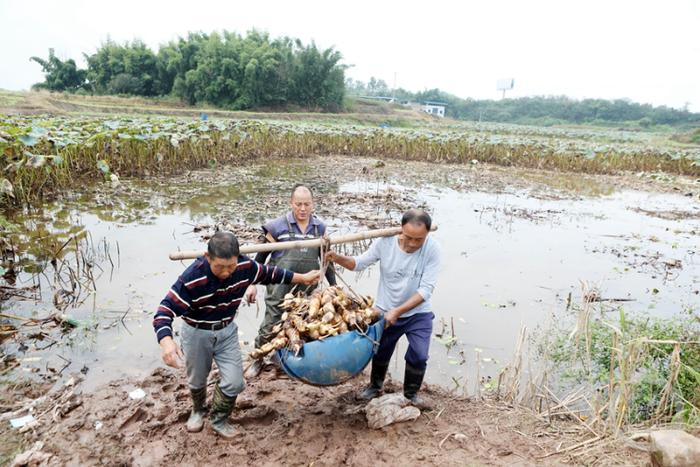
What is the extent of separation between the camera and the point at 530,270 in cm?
704

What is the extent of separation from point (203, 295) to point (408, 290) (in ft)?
4.82

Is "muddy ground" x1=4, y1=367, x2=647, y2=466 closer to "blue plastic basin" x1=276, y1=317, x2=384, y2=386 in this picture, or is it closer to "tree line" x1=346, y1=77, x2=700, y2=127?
"blue plastic basin" x1=276, y1=317, x2=384, y2=386

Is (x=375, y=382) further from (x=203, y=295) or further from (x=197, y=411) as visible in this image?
(x=203, y=295)

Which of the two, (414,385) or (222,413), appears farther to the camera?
(414,385)

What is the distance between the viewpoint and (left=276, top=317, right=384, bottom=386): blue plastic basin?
2.76m

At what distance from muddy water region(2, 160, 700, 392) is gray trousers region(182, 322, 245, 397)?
4.33 ft

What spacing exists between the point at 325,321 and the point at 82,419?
199cm

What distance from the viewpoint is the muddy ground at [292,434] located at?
288 cm

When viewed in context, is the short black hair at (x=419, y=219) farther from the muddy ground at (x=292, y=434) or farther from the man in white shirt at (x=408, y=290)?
the muddy ground at (x=292, y=434)

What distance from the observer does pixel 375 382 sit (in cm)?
363

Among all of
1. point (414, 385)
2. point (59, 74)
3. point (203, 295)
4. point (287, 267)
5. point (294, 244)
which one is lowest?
point (414, 385)

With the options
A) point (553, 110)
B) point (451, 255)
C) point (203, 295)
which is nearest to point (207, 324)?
point (203, 295)

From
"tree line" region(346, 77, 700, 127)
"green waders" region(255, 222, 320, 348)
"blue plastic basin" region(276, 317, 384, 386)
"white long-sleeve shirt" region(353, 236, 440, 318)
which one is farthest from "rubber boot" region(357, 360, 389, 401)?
"tree line" region(346, 77, 700, 127)

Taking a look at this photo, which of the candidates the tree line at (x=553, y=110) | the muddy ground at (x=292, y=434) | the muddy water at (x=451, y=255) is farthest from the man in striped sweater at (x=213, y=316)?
the tree line at (x=553, y=110)
